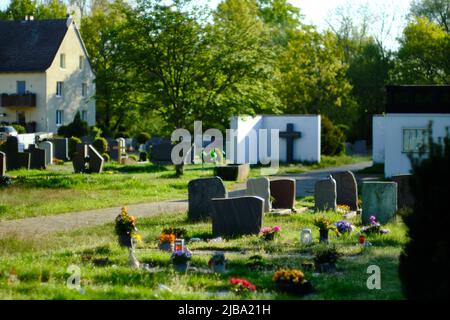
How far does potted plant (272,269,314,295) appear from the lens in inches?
427

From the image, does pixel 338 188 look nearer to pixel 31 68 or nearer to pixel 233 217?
pixel 233 217

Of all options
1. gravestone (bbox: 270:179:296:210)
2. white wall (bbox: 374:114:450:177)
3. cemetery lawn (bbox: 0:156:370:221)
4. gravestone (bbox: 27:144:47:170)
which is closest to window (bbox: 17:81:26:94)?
cemetery lawn (bbox: 0:156:370:221)

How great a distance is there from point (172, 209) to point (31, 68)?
4166 cm

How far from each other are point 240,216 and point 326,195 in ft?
17.8

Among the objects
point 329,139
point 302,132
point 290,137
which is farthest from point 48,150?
point 329,139

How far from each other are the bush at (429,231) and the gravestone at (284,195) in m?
13.2

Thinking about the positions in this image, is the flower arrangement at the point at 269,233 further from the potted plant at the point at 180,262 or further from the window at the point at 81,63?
the window at the point at 81,63

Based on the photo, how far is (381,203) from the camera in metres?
19.3

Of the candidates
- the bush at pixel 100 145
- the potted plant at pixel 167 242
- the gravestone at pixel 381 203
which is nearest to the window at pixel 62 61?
the bush at pixel 100 145

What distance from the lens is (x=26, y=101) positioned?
202ft

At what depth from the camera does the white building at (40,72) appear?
62.2 meters

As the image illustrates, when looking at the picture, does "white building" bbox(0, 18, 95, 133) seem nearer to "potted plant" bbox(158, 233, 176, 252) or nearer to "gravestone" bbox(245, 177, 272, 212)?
"gravestone" bbox(245, 177, 272, 212)
